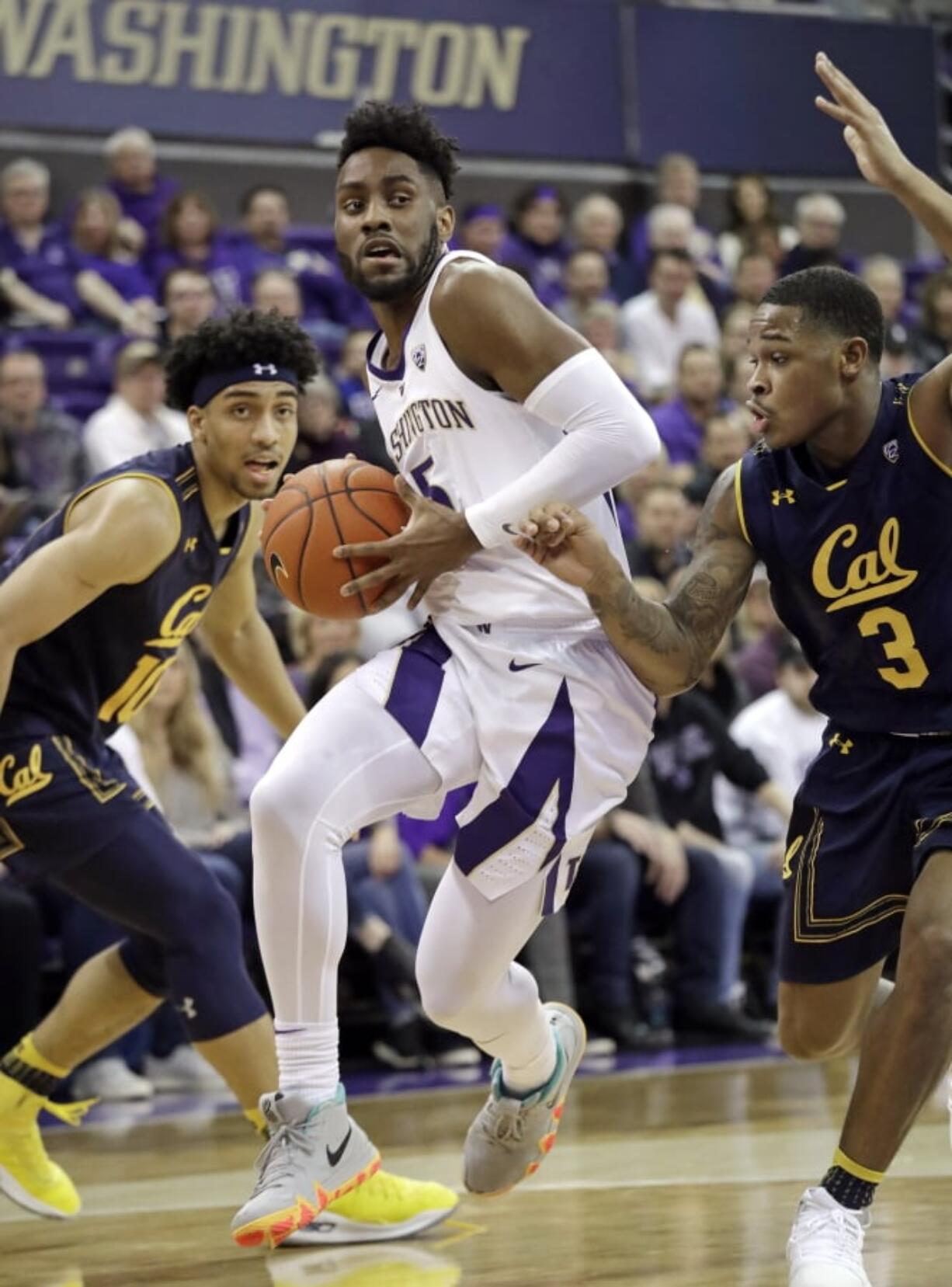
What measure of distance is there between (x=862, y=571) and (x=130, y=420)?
227 inches

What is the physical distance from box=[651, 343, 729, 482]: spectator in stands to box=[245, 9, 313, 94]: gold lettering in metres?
3.76

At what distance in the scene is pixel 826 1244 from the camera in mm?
3553

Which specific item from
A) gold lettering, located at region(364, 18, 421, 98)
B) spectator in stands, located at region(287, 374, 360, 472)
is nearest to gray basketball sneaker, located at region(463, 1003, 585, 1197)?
spectator in stands, located at region(287, 374, 360, 472)

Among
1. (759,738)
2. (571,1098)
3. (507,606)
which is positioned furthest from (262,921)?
(759,738)

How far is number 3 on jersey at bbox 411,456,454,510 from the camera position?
13.9ft

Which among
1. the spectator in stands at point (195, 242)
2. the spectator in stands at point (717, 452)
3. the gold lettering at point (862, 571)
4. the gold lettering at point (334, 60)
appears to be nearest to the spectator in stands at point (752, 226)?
the gold lettering at point (334, 60)

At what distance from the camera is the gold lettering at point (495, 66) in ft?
45.5

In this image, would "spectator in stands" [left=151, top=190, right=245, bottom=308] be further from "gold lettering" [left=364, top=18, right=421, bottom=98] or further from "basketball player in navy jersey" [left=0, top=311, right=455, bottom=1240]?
"basketball player in navy jersey" [left=0, top=311, right=455, bottom=1240]

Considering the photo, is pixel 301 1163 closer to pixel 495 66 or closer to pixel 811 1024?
pixel 811 1024

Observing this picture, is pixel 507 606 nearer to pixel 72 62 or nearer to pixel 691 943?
pixel 691 943

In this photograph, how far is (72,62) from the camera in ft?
41.3

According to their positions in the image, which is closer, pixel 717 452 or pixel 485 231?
pixel 717 452

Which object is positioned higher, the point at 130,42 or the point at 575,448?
the point at 130,42

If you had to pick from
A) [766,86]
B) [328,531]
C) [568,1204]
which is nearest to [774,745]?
[568,1204]
